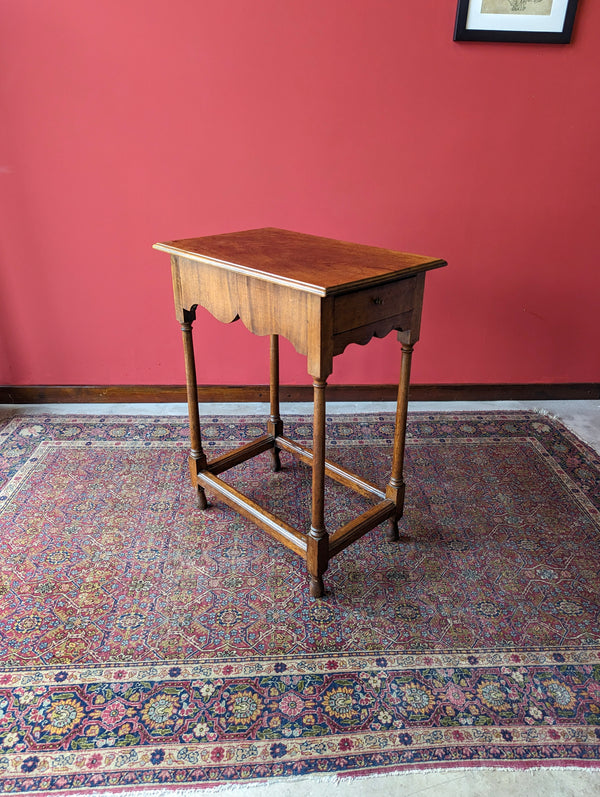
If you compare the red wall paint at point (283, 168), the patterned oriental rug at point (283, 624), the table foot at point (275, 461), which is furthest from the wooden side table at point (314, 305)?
the red wall paint at point (283, 168)

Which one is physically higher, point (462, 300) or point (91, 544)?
point (462, 300)

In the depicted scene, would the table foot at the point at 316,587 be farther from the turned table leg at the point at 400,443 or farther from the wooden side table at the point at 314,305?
the turned table leg at the point at 400,443

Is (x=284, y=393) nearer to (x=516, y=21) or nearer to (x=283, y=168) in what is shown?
(x=283, y=168)

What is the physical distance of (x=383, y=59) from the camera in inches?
106

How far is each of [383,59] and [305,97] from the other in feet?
1.30

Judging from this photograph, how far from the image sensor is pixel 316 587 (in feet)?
6.23

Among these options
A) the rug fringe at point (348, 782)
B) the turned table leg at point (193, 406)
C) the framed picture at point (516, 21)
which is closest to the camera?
the rug fringe at point (348, 782)

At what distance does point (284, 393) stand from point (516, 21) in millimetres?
2113

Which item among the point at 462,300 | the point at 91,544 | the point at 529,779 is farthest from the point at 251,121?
the point at 529,779

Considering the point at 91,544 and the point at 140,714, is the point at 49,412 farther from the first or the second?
the point at 140,714

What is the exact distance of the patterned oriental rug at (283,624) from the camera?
145 centimetres

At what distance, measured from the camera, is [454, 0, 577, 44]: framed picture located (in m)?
2.65

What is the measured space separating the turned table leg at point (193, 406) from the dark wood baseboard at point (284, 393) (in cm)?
96

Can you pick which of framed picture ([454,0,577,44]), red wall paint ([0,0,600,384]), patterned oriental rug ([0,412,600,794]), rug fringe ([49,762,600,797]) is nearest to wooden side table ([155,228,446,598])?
patterned oriental rug ([0,412,600,794])
